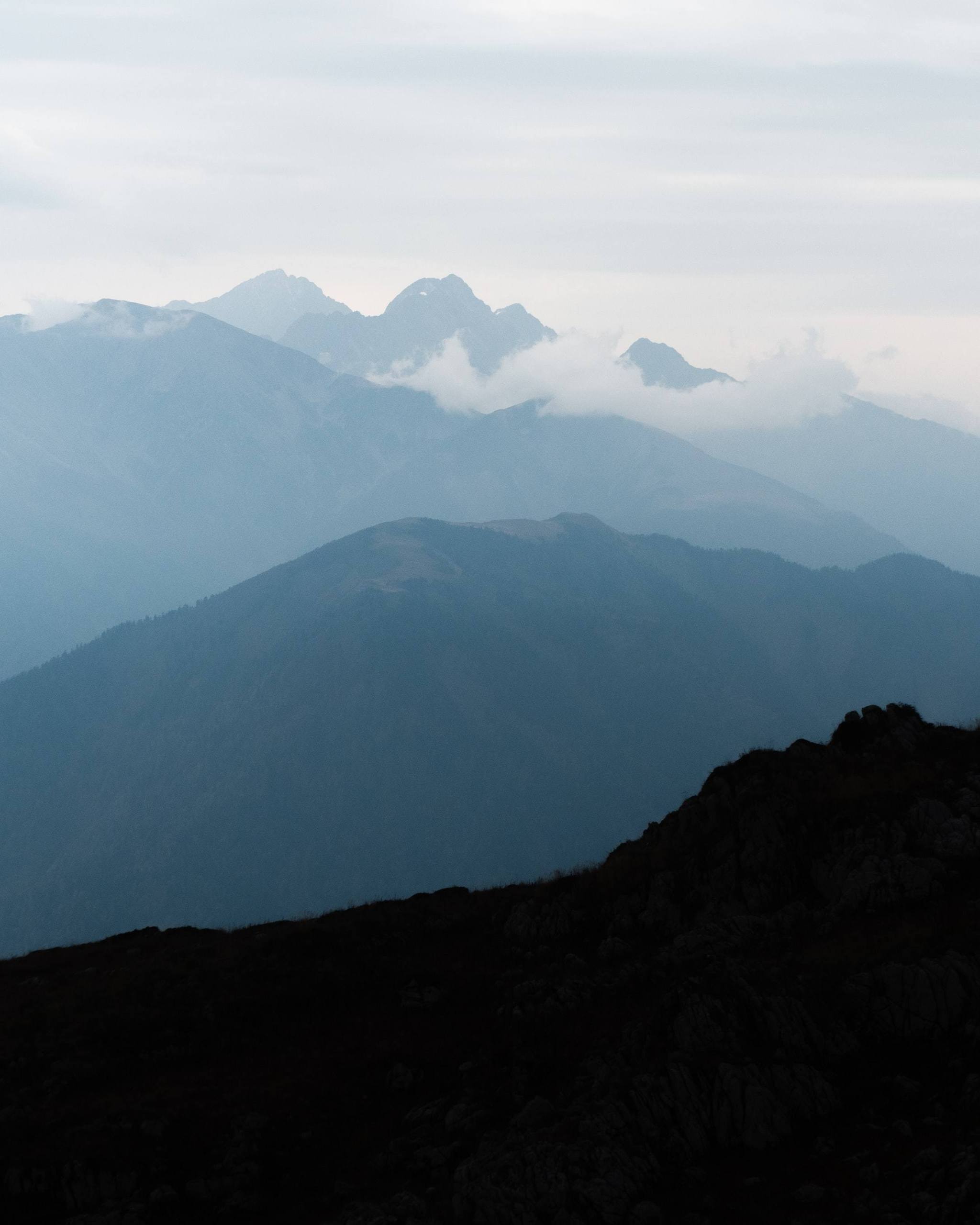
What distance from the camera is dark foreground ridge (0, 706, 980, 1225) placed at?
18016 millimetres

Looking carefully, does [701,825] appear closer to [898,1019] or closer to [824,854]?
[824,854]

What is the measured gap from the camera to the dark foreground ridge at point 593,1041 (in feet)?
59.1

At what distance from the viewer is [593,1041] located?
22.6 m

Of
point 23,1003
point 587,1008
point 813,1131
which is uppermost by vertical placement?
point 23,1003

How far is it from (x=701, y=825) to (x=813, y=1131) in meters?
13.1

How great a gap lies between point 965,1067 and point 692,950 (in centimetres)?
741

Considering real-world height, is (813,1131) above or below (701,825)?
below

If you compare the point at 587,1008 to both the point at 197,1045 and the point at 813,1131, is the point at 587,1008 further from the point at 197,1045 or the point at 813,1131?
the point at 197,1045

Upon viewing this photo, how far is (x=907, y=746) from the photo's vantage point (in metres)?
33.0

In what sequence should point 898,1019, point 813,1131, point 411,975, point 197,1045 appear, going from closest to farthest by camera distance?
point 813,1131 < point 898,1019 < point 197,1045 < point 411,975

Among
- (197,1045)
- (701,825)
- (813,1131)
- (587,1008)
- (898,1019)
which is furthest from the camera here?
(701,825)

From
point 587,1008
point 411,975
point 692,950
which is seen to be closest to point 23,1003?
point 411,975

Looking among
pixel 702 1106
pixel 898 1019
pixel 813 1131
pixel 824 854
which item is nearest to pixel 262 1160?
pixel 702 1106

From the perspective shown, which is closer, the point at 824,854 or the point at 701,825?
the point at 824,854
